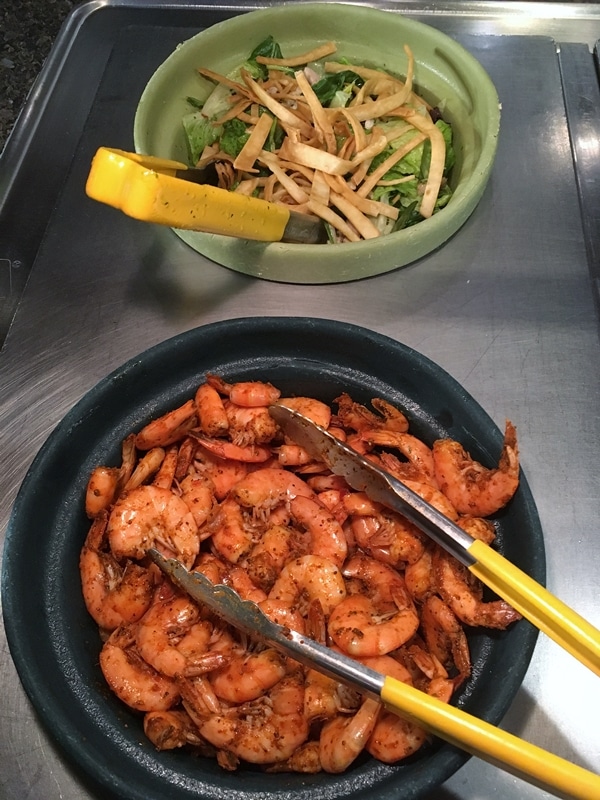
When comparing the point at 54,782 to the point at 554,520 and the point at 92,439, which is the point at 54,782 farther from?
the point at 554,520

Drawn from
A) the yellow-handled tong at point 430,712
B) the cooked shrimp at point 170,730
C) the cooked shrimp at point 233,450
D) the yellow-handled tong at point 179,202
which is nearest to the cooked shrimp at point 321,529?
the cooked shrimp at point 233,450

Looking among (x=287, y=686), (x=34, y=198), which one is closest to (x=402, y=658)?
(x=287, y=686)

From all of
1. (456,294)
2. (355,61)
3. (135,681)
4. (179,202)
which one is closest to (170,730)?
(135,681)

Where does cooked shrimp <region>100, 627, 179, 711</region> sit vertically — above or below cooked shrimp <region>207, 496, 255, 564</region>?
below

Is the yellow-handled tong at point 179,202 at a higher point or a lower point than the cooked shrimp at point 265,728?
higher

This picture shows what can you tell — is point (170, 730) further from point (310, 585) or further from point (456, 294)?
point (456, 294)

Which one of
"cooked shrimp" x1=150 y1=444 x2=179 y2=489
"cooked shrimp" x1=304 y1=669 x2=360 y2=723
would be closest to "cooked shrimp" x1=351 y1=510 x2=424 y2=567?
"cooked shrimp" x1=304 y1=669 x2=360 y2=723

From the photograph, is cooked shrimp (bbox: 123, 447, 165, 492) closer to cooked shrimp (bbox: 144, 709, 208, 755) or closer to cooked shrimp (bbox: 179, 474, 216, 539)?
cooked shrimp (bbox: 179, 474, 216, 539)

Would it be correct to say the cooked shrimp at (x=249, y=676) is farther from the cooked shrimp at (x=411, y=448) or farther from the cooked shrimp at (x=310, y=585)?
the cooked shrimp at (x=411, y=448)
